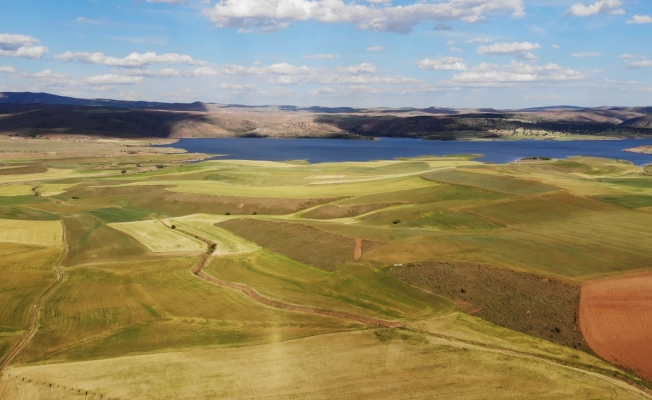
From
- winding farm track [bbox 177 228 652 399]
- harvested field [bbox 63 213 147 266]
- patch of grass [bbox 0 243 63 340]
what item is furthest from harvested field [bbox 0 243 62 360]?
winding farm track [bbox 177 228 652 399]

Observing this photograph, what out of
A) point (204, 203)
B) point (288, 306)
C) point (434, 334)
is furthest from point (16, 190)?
point (434, 334)

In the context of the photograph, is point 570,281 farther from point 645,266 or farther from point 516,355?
point 516,355

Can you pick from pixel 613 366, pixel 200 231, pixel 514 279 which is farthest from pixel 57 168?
pixel 613 366

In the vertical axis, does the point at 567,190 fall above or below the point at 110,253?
above

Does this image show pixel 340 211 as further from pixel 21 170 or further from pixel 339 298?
pixel 21 170

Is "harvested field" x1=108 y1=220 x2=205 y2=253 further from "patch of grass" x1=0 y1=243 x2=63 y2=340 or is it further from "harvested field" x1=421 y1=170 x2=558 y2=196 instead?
"harvested field" x1=421 y1=170 x2=558 y2=196

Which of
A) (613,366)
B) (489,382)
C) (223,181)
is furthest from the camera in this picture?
(223,181)

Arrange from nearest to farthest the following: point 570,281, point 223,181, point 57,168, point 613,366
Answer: point 613,366, point 570,281, point 223,181, point 57,168
